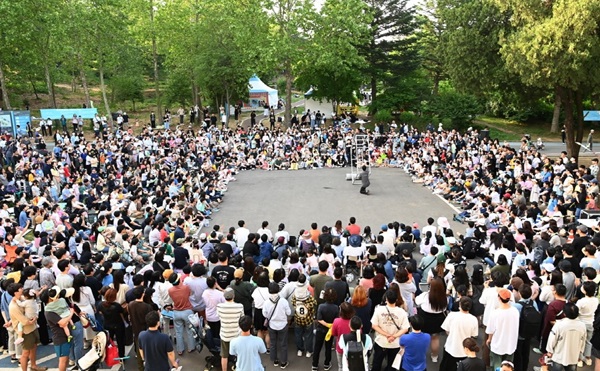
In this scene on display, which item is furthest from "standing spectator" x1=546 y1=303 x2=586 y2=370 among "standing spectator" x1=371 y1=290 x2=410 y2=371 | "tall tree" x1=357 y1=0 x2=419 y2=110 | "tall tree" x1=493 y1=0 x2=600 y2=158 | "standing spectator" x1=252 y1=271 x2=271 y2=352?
"tall tree" x1=357 y1=0 x2=419 y2=110

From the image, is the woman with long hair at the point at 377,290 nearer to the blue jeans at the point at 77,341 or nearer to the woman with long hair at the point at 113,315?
the woman with long hair at the point at 113,315

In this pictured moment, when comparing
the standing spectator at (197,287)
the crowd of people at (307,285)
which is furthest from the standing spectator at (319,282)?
the standing spectator at (197,287)

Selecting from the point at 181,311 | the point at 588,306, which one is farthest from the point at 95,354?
the point at 588,306

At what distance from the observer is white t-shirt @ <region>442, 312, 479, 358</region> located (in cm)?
668

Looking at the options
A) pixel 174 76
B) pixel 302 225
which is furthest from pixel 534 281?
pixel 174 76

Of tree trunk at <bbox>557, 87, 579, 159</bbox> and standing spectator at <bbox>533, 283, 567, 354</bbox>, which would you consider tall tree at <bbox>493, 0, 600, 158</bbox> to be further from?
standing spectator at <bbox>533, 283, 567, 354</bbox>

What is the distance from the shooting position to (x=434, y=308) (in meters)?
7.55

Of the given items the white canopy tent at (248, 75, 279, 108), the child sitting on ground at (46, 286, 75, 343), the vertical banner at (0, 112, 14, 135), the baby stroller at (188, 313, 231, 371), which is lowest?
the baby stroller at (188, 313, 231, 371)

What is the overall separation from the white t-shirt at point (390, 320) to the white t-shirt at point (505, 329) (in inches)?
47.7

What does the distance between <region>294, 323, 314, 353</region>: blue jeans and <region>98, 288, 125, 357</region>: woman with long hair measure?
2.71 m

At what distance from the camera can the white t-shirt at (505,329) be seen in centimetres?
688

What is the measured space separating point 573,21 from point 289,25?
1918 cm

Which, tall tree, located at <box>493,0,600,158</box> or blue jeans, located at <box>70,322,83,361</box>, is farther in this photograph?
tall tree, located at <box>493,0,600,158</box>

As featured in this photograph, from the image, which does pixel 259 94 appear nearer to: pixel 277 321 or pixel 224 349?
pixel 277 321
